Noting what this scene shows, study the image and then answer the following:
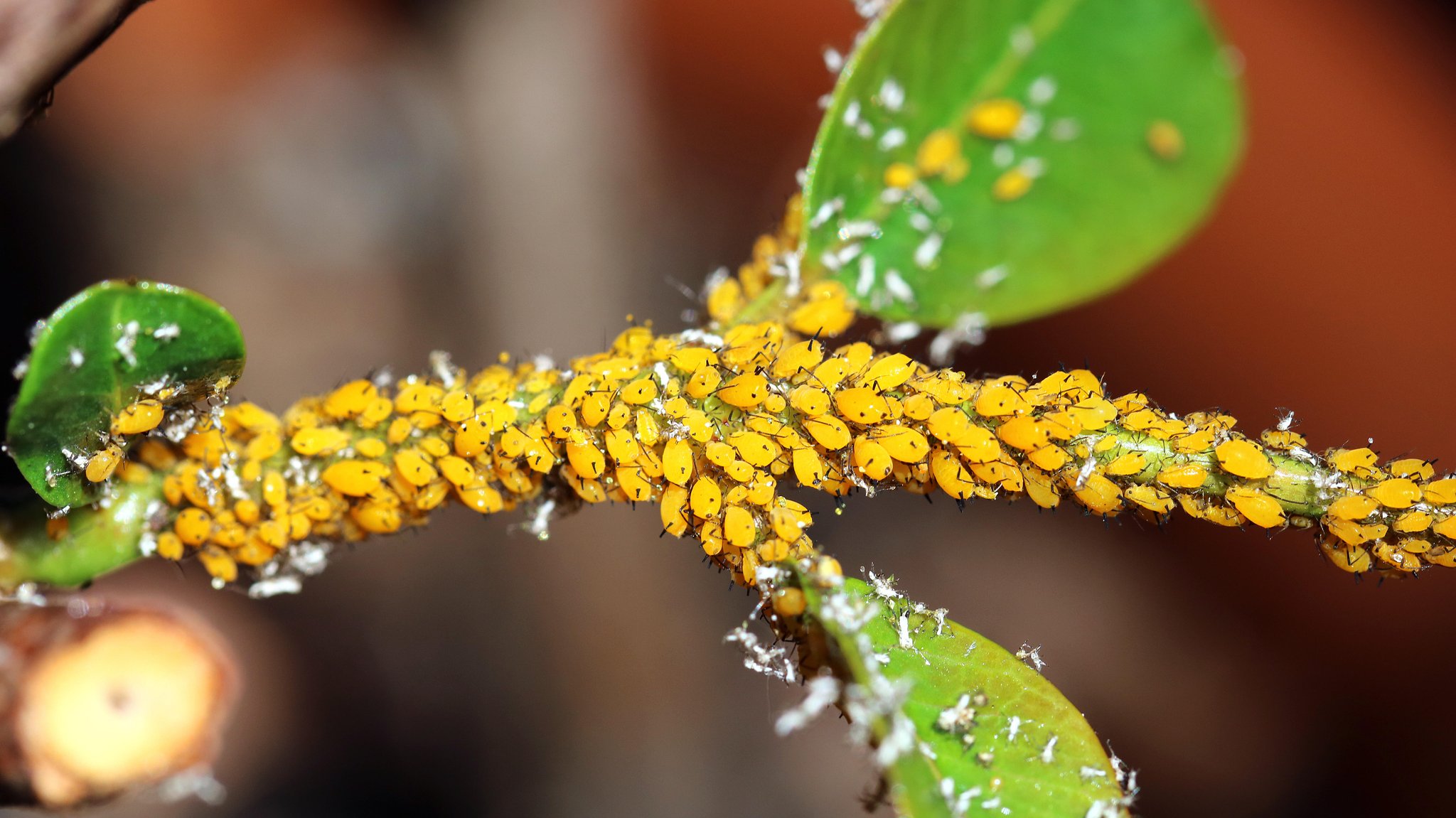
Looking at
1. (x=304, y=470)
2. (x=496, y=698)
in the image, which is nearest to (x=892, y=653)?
(x=304, y=470)

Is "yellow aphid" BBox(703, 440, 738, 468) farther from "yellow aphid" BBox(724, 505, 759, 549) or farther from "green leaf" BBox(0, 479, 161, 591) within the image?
"green leaf" BBox(0, 479, 161, 591)

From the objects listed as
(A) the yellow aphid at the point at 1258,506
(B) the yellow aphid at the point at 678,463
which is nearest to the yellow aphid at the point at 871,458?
(B) the yellow aphid at the point at 678,463

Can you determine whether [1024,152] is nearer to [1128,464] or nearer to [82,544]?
[1128,464]

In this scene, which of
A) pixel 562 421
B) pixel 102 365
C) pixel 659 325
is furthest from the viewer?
pixel 659 325

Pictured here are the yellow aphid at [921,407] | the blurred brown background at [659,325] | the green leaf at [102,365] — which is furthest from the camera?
the blurred brown background at [659,325]

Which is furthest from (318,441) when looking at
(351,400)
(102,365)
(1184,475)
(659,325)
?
(659,325)

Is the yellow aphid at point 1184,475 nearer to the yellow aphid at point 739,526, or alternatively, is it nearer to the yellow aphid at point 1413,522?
the yellow aphid at point 1413,522
